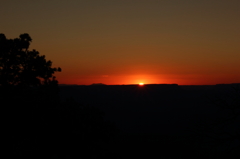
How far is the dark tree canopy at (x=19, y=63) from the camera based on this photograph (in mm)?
21312

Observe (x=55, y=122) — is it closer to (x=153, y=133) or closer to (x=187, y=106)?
(x=153, y=133)

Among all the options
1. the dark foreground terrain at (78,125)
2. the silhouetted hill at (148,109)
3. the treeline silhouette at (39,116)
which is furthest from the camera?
the silhouetted hill at (148,109)

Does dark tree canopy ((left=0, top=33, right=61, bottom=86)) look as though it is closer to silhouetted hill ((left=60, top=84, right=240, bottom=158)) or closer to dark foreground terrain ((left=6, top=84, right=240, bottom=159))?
dark foreground terrain ((left=6, top=84, right=240, bottom=159))

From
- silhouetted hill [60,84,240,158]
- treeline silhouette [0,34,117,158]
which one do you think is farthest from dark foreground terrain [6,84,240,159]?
silhouetted hill [60,84,240,158]

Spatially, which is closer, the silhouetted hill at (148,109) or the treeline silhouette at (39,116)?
the treeline silhouette at (39,116)

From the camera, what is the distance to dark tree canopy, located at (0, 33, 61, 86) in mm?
21312

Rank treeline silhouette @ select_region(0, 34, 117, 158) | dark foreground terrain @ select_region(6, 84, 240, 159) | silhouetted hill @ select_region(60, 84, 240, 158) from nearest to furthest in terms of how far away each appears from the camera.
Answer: dark foreground terrain @ select_region(6, 84, 240, 159)
treeline silhouette @ select_region(0, 34, 117, 158)
silhouetted hill @ select_region(60, 84, 240, 158)

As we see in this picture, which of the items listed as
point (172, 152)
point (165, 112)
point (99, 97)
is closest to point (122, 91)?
point (99, 97)

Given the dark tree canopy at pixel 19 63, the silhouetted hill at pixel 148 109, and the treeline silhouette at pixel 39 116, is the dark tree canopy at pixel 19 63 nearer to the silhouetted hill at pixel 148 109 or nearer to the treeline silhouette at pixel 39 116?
the treeline silhouette at pixel 39 116

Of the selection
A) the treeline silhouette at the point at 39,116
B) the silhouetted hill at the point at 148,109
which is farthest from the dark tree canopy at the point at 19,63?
the silhouetted hill at the point at 148,109

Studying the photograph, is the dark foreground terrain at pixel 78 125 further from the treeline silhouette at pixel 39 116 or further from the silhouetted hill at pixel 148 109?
the silhouetted hill at pixel 148 109

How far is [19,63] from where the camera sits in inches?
854

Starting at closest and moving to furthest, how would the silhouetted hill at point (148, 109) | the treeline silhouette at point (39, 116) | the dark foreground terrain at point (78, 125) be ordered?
1. the dark foreground terrain at point (78, 125)
2. the treeline silhouette at point (39, 116)
3. the silhouetted hill at point (148, 109)

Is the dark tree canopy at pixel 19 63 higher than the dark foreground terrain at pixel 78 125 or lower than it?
higher
